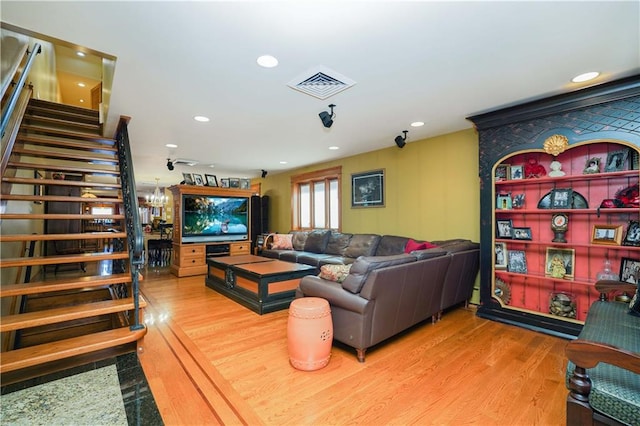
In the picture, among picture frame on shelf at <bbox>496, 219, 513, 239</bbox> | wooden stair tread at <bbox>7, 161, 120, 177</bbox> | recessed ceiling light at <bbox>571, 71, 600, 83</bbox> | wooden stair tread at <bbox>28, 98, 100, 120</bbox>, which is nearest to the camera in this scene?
recessed ceiling light at <bbox>571, 71, 600, 83</bbox>

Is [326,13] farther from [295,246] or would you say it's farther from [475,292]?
[295,246]

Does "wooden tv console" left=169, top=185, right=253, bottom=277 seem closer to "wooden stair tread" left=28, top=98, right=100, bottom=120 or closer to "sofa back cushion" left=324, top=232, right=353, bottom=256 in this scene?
"wooden stair tread" left=28, top=98, right=100, bottom=120

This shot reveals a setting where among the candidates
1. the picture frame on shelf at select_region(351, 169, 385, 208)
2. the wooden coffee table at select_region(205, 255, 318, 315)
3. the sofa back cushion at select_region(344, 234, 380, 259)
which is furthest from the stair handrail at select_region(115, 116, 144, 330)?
the picture frame on shelf at select_region(351, 169, 385, 208)

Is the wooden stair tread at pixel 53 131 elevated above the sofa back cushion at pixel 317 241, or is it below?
above

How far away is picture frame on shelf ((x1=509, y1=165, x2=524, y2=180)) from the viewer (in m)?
3.33

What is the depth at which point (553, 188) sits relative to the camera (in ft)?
10.4

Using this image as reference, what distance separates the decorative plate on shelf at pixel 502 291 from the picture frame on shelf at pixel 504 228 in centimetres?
57

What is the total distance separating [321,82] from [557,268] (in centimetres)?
322

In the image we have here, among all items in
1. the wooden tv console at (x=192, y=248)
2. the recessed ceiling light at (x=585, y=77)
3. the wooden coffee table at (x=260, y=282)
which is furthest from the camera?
the wooden tv console at (x=192, y=248)

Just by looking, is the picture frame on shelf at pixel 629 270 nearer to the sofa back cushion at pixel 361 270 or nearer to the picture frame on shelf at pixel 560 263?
the picture frame on shelf at pixel 560 263

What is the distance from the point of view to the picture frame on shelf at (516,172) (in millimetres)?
3331

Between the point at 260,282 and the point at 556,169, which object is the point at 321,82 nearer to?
the point at 260,282

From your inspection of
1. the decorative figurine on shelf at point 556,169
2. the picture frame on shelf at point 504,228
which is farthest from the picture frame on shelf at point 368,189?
the decorative figurine on shelf at point 556,169

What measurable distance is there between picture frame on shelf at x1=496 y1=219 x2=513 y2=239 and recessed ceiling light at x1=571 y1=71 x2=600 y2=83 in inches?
63.3
